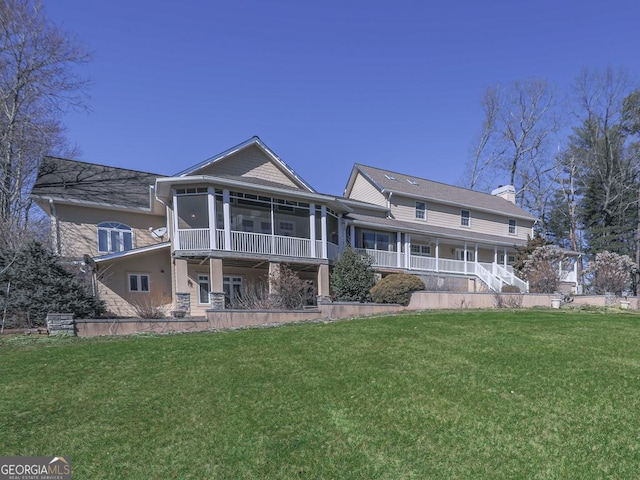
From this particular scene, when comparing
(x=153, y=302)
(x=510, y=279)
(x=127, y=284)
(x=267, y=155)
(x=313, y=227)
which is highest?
(x=267, y=155)

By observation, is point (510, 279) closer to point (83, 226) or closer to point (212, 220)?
point (212, 220)

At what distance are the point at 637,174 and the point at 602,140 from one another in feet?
13.6

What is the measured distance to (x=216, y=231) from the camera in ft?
43.7

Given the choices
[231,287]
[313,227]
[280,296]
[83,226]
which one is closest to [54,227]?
[83,226]

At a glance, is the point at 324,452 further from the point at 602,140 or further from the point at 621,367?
the point at 602,140

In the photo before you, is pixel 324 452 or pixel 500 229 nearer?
pixel 324 452

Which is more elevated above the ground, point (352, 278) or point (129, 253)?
point (129, 253)

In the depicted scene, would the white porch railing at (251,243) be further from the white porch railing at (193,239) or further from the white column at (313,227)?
the white column at (313,227)

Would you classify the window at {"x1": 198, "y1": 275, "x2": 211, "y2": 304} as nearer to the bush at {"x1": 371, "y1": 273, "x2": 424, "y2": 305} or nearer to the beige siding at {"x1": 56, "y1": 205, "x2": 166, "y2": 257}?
the beige siding at {"x1": 56, "y1": 205, "x2": 166, "y2": 257}

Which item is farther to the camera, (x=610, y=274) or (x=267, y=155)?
(x=610, y=274)

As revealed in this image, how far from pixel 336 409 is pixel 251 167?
1321cm

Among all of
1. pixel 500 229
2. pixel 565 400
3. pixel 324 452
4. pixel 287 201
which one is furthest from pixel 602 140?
pixel 324 452

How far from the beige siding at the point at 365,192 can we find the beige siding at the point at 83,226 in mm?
14230

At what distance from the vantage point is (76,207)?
15.4 meters
